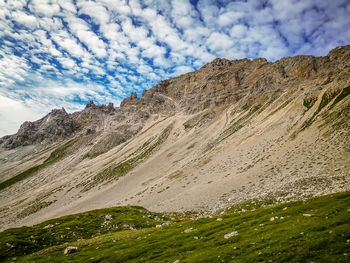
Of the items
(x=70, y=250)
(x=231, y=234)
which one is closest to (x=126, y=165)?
(x=70, y=250)

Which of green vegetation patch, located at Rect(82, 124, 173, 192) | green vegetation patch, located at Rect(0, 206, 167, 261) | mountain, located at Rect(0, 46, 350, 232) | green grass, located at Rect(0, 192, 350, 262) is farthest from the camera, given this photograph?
green vegetation patch, located at Rect(82, 124, 173, 192)

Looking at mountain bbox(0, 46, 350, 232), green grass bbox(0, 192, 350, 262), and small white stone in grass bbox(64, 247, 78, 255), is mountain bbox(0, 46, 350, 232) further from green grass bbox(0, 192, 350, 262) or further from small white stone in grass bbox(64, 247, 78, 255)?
small white stone in grass bbox(64, 247, 78, 255)

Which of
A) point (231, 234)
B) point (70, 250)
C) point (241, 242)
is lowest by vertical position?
point (231, 234)

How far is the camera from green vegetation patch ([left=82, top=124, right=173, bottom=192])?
11175 cm

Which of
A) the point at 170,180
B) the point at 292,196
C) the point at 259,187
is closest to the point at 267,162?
the point at 259,187

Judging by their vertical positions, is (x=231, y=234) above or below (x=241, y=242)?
below

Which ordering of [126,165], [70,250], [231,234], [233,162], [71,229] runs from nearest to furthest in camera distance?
1. [231,234]
2. [70,250]
3. [71,229]
4. [233,162]
5. [126,165]

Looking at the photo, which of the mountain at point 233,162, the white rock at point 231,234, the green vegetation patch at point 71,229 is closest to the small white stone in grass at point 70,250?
the green vegetation patch at point 71,229

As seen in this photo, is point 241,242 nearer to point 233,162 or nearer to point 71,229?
point 71,229

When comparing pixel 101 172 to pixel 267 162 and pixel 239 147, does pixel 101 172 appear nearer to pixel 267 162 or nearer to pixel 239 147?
pixel 239 147

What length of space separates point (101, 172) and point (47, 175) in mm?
73106

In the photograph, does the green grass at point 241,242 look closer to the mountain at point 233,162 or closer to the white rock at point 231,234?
the white rock at point 231,234

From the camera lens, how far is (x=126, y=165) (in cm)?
12262

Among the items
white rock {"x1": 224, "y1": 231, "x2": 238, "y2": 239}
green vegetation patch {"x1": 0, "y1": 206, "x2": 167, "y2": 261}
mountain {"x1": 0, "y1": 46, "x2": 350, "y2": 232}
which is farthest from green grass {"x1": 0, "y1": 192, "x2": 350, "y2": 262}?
mountain {"x1": 0, "y1": 46, "x2": 350, "y2": 232}
